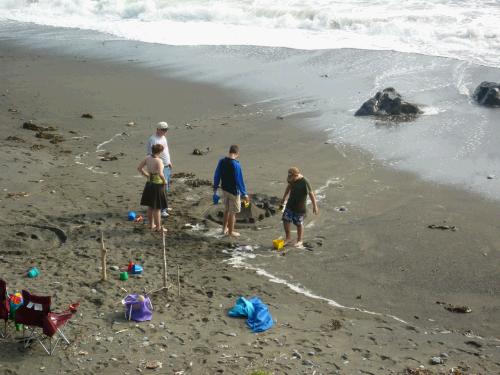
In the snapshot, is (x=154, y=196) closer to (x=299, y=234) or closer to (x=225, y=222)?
(x=225, y=222)

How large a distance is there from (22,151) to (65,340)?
8413mm

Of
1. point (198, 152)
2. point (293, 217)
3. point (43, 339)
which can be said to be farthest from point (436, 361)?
point (198, 152)

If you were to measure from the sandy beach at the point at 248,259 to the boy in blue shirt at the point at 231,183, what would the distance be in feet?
1.64

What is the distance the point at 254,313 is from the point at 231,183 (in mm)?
3044

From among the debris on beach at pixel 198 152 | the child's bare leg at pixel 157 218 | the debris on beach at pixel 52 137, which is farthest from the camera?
the debris on beach at pixel 52 137

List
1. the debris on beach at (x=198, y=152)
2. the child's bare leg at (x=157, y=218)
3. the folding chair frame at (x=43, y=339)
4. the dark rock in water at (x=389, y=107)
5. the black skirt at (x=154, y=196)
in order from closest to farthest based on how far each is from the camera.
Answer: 1. the folding chair frame at (x=43, y=339)
2. the black skirt at (x=154, y=196)
3. the child's bare leg at (x=157, y=218)
4. the debris on beach at (x=198, y=152)
5. the dark rock in water at (x=389, y=107)

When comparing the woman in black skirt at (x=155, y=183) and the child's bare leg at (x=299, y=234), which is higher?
the woman in black skirt at (x=155, y=183)

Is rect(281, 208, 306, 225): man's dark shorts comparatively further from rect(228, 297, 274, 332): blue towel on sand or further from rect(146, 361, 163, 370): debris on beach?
rect(146, 361, 163, 370): debris on beach

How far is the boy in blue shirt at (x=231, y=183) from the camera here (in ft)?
34.9

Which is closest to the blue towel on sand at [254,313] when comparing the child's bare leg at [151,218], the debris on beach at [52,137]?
the child's bare leg at [151,218]

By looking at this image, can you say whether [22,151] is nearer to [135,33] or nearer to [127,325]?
[127,325]

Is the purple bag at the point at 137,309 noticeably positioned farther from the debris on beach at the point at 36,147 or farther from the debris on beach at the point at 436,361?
the debris on beach at the point at 36,147

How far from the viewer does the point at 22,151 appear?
1464 centimetres

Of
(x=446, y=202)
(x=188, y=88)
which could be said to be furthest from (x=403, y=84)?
(x=446, y=202)
